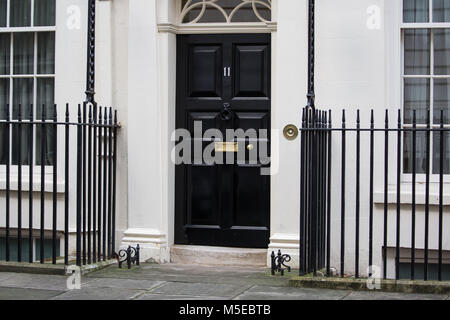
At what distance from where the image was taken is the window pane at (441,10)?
801cm

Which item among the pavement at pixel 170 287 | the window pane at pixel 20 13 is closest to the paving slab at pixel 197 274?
the pavement at pixel 170 287

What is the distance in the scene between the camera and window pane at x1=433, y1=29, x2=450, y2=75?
8039mm

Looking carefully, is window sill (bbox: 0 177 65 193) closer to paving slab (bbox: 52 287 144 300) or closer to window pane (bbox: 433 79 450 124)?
paving slab (bbox: 52 287 144 300)

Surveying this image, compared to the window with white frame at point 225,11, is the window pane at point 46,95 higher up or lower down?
lower down

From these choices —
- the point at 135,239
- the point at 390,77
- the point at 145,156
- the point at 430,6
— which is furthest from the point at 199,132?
the point at 430,6

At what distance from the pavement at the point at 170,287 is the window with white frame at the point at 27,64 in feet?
6.28

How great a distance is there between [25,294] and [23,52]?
327 centimetres

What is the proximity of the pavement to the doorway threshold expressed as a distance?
9.7 inches

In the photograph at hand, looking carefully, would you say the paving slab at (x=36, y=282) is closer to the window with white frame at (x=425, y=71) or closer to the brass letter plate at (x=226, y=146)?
the brass letter plate at (x=226, y=146)

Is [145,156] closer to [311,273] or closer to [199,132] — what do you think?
[199,132]

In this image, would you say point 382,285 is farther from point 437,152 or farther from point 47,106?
point 47,106

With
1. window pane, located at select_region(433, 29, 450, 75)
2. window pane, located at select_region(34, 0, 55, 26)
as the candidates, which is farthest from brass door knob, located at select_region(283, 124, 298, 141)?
window pane, located at select_region(34, 0, 55, 26)
